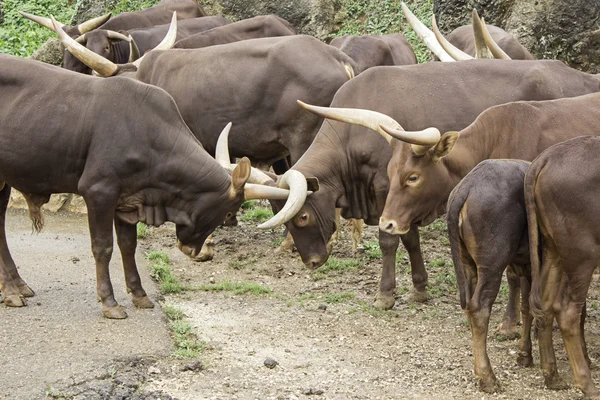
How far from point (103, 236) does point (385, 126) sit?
7.83 feet

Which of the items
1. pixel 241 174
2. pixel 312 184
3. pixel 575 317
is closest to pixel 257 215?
pixel 312 184

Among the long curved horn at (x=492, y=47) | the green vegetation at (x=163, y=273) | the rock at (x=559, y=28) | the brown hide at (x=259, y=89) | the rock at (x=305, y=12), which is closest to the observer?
the green vegetation at (x=163, y=273)

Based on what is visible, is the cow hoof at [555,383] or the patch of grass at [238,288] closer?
the cow hoof at [555,383]

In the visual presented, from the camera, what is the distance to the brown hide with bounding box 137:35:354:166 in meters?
9.66

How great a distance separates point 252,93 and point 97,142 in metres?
2.47

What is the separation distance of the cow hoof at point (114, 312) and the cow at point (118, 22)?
6418mm

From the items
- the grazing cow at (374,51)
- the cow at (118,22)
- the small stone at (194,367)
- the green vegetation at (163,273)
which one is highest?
the grazing cow at (374,51)

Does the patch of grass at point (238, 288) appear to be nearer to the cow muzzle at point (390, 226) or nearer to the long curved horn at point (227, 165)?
the long curved horn at point (227, 165)

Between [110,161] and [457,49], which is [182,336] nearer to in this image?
[110,161]

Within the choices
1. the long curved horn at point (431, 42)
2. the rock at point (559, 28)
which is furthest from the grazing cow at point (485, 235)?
the rock at point (559, 28)

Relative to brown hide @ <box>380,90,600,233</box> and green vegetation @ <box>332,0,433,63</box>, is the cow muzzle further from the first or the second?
green vegetation @ <box>332,0,433,63</box>

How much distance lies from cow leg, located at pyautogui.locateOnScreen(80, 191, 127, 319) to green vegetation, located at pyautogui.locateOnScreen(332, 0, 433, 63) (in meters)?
8.84

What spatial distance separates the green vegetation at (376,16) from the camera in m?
15.8

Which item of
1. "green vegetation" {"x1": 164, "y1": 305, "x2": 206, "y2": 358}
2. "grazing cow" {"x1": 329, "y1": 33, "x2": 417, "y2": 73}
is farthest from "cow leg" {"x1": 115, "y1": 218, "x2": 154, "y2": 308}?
"grazing cow" {"x1": 329, "y1": 33, "x2": 417, "y2": 73}
